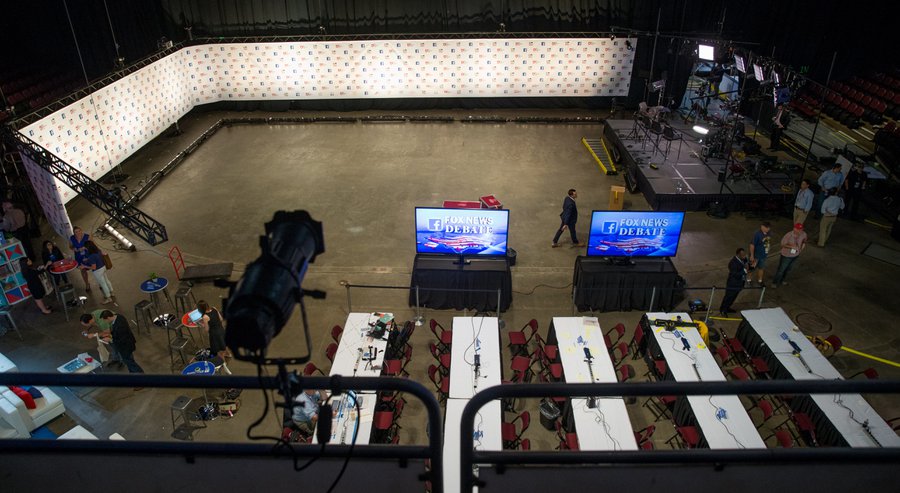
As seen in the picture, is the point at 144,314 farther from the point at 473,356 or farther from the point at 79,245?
the point at 473,356

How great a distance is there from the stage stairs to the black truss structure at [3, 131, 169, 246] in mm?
12276

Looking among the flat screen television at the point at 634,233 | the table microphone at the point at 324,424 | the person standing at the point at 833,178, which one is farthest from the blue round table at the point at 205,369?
the person standing at the point at 833,178

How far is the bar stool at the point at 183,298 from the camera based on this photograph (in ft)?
37.3

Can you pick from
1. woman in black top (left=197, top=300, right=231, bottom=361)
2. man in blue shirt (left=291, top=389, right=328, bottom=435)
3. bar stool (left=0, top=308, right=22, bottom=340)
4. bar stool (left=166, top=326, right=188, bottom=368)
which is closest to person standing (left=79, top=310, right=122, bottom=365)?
bar stool (left=166, top=326, right=188, bottom=368)

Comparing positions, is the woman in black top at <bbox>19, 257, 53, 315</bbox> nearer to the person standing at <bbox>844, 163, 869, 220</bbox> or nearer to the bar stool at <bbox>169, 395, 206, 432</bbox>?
the bar stool at <bbox>169, 395, 206, 432</bbox>

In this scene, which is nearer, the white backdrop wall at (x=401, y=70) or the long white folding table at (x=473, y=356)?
the long white folding table at (x=473, y=356)

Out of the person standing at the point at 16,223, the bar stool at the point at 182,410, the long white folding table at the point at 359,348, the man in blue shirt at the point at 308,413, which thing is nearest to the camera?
the man in blue shirt at the point at 308,413

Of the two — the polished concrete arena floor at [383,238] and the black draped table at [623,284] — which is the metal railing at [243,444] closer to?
the polished concrete arena floor at [383,238]

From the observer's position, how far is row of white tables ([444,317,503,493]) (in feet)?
22.4

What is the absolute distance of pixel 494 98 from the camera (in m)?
23.3

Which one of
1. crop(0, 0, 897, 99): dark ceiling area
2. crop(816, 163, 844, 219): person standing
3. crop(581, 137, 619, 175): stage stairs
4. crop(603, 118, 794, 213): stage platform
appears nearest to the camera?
crop(816, 163, 844, 219): person standing

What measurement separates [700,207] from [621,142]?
12.4 ft

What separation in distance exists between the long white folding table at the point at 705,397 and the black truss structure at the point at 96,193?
1113cm

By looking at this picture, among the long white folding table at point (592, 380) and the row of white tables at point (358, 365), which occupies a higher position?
the long white folding table at point (592, 380)
